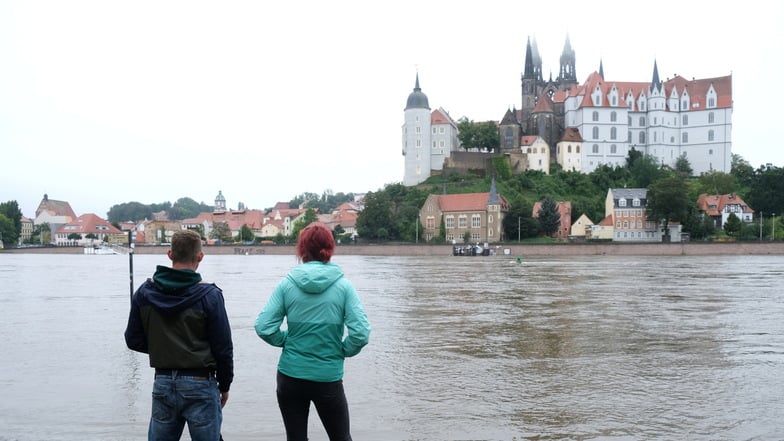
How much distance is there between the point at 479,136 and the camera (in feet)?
413

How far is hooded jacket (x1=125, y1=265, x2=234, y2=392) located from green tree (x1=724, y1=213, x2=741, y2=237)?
310 ft

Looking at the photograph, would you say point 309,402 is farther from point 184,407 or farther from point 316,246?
point 316,246

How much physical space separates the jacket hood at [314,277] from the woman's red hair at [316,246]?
56 millimetres

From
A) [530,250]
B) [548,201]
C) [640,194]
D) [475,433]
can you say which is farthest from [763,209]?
[475,433]

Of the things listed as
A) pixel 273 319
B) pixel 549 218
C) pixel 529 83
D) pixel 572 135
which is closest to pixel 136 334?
pixel 273 319

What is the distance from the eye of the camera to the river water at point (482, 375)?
760 cm

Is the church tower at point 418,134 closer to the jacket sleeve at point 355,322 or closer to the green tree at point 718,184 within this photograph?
the green tree at point 718,184

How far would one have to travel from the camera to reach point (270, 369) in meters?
11.1

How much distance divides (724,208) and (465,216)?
36.3 metres

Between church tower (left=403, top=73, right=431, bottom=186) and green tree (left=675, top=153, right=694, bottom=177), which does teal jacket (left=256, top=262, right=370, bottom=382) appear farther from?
green tree (left=675, top=153, right=694, bottom=177)

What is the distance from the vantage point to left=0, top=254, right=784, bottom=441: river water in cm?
760

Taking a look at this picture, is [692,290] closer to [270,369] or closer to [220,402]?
[270,369]

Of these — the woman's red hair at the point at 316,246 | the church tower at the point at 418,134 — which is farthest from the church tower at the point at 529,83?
the woman's red hair at the point at 316,246

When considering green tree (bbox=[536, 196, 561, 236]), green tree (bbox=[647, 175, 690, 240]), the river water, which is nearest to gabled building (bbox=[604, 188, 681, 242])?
green tree (bbox=[647, 175, 690, 240])
